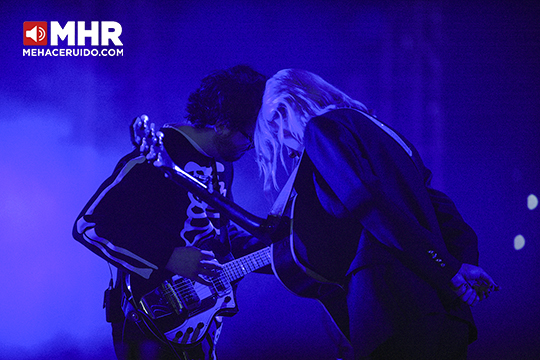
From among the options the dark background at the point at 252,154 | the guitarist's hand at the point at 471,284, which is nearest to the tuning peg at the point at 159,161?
the dark background at the point at 252,154

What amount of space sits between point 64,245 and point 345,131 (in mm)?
1479

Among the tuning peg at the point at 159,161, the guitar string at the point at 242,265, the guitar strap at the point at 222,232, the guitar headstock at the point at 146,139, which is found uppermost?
the guitar headstock at the point at 146,139

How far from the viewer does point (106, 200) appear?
1677 mm

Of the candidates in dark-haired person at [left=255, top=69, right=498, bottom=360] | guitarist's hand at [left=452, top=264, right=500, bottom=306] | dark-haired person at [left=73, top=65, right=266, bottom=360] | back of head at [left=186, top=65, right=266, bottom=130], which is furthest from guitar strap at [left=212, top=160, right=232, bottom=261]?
guitarist's hand at [left=452, top=264, right=500, bottom=306]

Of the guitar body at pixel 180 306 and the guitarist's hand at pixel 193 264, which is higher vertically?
the guitarist's hand at pixel 193 264

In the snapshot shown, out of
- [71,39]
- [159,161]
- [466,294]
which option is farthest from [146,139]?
[466,294]

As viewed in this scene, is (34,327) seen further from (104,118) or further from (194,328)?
(104,118)

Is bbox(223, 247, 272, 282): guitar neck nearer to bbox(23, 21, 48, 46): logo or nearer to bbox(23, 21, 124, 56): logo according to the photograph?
bbox(23, 21, 124, 56): logo

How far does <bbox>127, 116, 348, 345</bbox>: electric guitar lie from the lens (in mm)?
1586

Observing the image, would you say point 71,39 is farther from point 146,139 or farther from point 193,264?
point 193,264

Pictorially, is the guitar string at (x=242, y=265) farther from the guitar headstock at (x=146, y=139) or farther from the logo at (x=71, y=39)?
the logo at (x=71, y=39)

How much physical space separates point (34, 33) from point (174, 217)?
120 centimetres

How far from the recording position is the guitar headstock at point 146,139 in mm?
1550

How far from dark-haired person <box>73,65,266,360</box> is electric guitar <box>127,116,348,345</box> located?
42 mm
